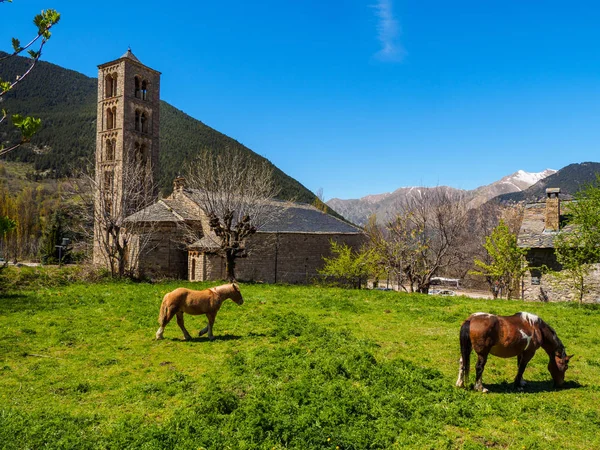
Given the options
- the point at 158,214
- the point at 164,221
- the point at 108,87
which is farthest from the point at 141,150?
the point at 164,221

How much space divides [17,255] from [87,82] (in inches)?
3629

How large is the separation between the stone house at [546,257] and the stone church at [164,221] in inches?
592

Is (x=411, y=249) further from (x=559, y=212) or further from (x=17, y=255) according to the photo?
(x=17, y=255)

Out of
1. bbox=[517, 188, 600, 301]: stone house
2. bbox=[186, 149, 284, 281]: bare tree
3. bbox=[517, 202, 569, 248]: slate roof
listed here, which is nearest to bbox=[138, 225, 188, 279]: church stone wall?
bbox=[186, 149, 284, 281]: bare tree

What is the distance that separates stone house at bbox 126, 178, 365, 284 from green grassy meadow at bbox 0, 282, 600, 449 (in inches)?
573

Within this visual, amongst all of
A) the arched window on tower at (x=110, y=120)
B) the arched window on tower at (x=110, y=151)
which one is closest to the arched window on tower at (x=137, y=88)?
the arched window on tower at (x=110, y=120)

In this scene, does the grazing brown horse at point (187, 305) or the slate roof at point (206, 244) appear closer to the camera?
the grazing brown horse at point (187, 305)

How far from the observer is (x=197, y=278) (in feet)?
92.4

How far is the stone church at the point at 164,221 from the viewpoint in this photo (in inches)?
1083

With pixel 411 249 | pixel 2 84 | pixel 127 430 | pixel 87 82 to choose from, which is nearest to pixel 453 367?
pixel 127 430

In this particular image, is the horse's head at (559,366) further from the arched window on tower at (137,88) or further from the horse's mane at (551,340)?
the arched window on tower at (137,88)

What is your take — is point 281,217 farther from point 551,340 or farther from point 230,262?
point 551,340

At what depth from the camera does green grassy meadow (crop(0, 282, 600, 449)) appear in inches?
215

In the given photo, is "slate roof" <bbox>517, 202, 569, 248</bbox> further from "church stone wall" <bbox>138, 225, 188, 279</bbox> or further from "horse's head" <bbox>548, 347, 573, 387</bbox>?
"church stone wall" <bbox>138, 225, 188, 279</bbox>
